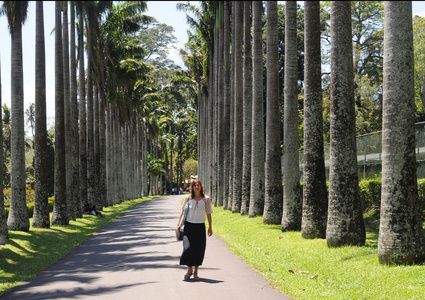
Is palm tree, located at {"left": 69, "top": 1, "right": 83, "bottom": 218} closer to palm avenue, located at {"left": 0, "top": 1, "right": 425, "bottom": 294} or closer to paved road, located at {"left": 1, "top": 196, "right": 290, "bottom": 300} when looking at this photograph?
palm avenue, located at {"left": 0, "top": 1, "right": 425, "bottom": 294}

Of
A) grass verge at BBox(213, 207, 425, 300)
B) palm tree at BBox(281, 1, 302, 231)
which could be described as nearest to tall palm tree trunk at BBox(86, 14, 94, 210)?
palm tree at BBox(281, 1, 302, 231)

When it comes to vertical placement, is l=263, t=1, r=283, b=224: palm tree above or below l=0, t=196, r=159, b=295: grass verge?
above

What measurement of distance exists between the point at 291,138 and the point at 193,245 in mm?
8154

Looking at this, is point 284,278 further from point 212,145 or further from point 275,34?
point 212,145

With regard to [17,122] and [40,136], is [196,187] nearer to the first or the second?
[17,122]

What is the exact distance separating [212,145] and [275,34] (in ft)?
87.7

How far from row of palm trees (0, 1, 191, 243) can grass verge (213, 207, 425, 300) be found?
298 inches

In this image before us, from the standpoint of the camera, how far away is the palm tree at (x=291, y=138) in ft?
55.7

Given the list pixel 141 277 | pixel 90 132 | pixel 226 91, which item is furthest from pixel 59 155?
pixel 141 277

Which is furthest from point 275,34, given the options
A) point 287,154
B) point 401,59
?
point 401,59

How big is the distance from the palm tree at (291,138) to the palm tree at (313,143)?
2.23 m

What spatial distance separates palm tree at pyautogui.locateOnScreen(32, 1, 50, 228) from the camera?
67.3 feet

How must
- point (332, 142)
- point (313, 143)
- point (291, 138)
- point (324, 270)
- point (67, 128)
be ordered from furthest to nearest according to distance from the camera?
point (67, 128) → point (291, 138) → point (313, 143) → point (332, 142) → point (324, 270)

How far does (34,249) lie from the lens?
1514cm
